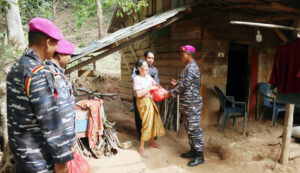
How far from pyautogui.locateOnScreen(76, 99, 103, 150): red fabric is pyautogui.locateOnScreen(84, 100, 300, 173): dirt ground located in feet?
1.30

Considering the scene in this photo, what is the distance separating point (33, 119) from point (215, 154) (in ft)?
13.9

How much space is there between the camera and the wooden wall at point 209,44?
16.5 feet

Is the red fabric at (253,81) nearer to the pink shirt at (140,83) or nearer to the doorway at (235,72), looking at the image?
the doorway at (235,72)

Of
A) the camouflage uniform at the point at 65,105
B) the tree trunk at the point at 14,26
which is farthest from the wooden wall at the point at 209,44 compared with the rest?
the tree trunk at the point at 14,26

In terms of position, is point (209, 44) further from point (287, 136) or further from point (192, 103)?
point (287, 136)

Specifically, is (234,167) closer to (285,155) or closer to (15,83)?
(285,155)

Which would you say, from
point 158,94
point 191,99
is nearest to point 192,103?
point 191,99

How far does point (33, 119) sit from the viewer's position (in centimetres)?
137

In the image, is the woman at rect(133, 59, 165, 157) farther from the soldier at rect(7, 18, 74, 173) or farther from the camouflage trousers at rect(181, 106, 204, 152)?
the soldier at rect(7, 18, 74, 173)

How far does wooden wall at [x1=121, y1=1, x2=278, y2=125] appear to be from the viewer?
5.02 m

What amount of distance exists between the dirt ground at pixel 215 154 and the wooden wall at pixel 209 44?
2.68 ft

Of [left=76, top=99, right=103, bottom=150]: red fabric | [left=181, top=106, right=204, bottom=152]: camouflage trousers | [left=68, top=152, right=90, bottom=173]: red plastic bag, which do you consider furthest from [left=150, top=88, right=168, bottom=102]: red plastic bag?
[left=68, top=152, right=90, bottom=173]: red plastic bag

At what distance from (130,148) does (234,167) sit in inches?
87.9

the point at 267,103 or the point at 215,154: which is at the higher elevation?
the point at 267,103
